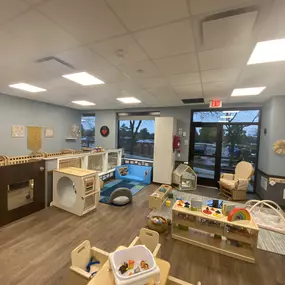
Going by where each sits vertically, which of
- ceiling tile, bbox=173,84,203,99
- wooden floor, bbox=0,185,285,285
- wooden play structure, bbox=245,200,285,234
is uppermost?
ceiling tile, bbox=173,84,203,99

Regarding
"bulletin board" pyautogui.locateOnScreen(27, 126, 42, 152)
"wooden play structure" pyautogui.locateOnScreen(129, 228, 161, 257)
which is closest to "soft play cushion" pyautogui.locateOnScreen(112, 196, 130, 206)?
"wooden play structure" pyautogui.locateOnScreen(129, 228, 161, 257)

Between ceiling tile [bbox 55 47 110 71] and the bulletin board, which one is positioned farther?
the bulletin board

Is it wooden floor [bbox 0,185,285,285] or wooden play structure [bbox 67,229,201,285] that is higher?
wooden play structure [bbox 67,229,201,285]

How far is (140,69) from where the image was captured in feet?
8.50

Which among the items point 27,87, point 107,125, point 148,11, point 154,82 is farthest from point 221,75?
point 107,125

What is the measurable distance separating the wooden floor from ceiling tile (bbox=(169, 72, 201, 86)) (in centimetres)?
268

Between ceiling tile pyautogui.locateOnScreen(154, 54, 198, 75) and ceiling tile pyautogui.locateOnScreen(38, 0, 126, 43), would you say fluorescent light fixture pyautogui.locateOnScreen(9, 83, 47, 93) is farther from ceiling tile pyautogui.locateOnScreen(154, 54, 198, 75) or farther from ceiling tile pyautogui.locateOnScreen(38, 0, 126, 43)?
ceiling tile pyautogui.locateOnScreen(154, 54, 198, 75)

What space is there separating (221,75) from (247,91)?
4.56 ft

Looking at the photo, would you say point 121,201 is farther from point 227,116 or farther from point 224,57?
point 227,116

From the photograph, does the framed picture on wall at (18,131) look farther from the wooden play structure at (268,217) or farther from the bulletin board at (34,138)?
the wooden play structure at (268,217)

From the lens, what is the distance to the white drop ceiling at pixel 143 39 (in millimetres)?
1345

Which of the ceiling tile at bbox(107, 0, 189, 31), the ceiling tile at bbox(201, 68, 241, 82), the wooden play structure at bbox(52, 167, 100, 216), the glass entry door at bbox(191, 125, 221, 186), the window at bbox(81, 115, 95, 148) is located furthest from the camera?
the window at bbox(81, 115, 95, 148)

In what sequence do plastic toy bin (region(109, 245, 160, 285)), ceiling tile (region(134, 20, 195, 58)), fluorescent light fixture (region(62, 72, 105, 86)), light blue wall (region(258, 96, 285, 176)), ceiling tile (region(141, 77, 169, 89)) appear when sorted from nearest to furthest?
plastic toy bin (region(109, 245, 160, 285))
ceiling tile (region(134, 20, 195, 58))
fluorescent light fixture (region(62, 72, 105, 86))
ceiling tile (region(141, 77, 169, 89))
light blue wall (region(258, 96, 285, 176))

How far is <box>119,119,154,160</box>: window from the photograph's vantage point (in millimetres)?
6414
